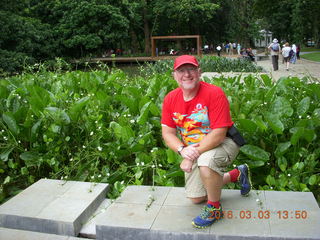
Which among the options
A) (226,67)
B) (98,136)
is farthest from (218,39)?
(98,136)

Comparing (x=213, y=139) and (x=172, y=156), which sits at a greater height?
(x=213, y=139)

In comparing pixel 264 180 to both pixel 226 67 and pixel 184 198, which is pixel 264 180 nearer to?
pixel 184 198

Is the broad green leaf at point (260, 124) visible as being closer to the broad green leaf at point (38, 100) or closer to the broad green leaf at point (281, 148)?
the broad green leaf at point (281, 148)

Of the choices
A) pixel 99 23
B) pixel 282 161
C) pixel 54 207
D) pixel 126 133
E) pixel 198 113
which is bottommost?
pixel 54 207

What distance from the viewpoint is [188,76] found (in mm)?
2490

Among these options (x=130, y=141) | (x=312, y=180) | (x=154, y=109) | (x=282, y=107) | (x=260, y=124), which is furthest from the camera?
→ (x=154, y=109)

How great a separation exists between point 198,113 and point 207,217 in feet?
2.27

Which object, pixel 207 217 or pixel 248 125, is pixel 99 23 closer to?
pixel 248 125

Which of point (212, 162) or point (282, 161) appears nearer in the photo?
point (212, 162)

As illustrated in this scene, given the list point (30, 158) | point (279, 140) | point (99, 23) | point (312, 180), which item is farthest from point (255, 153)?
point (99, 23)

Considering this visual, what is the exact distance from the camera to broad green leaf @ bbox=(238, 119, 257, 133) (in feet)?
10.7

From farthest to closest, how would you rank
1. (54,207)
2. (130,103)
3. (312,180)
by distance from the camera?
(130,103) < (312,180) < (54,207)

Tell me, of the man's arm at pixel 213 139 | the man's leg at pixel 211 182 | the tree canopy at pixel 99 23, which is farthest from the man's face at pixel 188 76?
the tree canopy at pixel 99 23

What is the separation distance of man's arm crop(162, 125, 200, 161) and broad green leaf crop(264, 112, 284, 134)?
1.13 m
